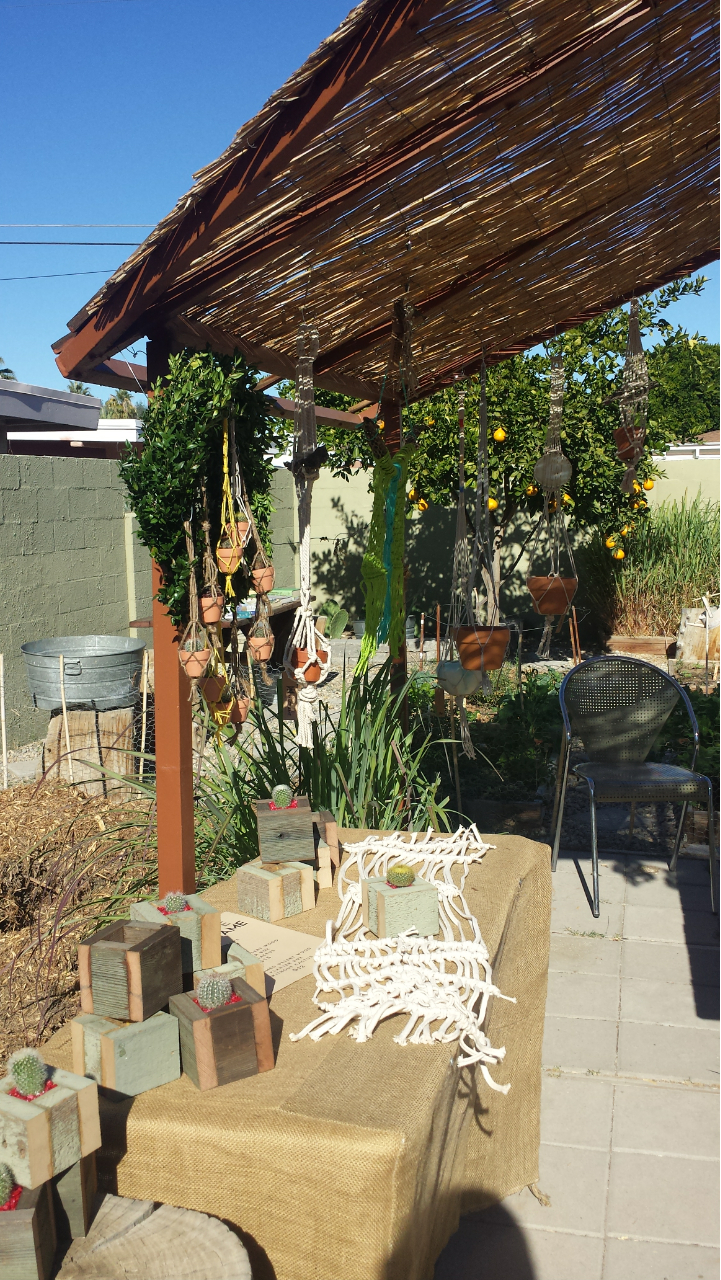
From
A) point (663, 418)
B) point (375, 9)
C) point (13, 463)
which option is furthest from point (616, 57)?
point (663, 418)

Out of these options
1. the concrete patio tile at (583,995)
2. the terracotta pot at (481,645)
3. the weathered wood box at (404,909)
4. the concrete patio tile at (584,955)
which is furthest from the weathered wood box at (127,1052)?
the terracotta pot at (481,645)

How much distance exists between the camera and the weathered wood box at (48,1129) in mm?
1261

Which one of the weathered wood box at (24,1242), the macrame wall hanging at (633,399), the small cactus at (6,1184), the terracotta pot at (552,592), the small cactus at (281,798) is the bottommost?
the weathered wood box at (24,1242)

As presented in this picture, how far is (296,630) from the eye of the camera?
241cm

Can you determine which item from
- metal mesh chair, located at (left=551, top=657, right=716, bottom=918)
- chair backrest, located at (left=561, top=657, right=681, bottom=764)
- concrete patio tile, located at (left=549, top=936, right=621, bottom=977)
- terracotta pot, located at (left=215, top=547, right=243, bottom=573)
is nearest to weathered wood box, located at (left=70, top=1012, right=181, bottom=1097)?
terracotta pot, located at (left=215, top=547, right=243, bottom=573)

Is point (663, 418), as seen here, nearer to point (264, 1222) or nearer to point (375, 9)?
point (375, 9)

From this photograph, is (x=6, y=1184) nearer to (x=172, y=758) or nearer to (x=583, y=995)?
(x=172, y=758)

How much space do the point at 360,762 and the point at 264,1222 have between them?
75.9 inches

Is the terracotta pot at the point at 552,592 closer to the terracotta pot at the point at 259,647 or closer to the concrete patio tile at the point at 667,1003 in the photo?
the concrete patio tile at the point at 667,1003

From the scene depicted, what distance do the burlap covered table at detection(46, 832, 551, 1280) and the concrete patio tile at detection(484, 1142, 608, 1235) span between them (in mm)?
408

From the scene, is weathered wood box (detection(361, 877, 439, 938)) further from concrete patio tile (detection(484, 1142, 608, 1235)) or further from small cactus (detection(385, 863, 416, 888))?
concrete patio tile (detection(484, 1142, 608, 1235))

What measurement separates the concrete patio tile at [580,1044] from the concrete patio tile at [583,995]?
4cm

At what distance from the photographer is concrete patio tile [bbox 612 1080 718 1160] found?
2.28 m

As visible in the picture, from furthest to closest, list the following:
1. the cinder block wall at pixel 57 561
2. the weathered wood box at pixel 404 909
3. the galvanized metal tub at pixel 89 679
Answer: the cinder block wall at pixel 57 561 < the galvanized metal tub at pixel 89 679 < the weathered wood box at pixel 404 909
